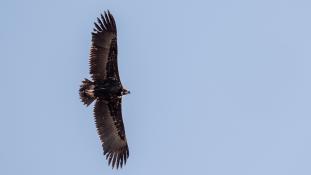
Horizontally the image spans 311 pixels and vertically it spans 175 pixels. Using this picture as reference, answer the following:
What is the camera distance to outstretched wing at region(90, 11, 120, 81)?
107 feet

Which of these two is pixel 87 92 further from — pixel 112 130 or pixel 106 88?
pixel 112 130

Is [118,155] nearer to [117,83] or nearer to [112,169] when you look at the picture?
[112,169]

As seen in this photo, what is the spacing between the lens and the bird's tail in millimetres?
31859

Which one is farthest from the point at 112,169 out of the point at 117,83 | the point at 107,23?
the point at 107,23

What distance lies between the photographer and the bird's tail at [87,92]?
105 ft

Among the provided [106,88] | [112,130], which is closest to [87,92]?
[106,88]

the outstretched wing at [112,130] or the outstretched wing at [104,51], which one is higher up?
the outstretched wing at [104,51]

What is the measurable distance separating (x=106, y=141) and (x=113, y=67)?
3328 millimetres

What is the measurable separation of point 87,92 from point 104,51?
197 cm

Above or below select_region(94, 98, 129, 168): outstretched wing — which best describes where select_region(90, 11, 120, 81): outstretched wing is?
above

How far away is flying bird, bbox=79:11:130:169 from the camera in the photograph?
3238 centimetres

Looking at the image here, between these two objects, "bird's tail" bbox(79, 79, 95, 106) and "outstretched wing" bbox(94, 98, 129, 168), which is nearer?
"bird's tail" bbox(79, 79, 95, 106)

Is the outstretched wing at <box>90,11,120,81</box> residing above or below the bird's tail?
above

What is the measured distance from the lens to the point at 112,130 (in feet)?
112
